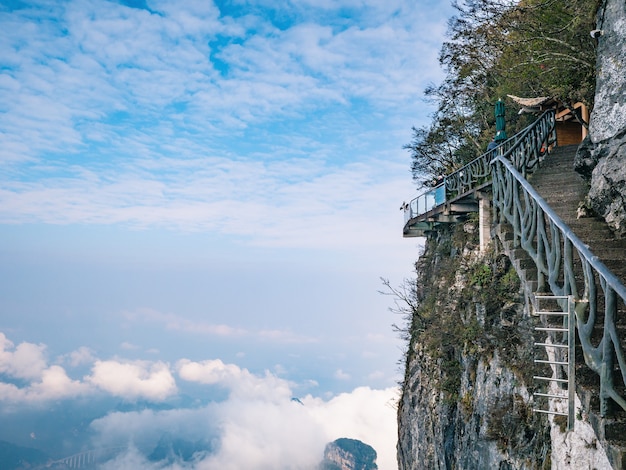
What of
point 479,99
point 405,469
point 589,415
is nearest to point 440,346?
point 405,469

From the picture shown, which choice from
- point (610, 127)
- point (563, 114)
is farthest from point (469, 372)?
point (563, 114)

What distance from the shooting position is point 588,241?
6.54m

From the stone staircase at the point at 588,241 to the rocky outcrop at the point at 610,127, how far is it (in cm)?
36

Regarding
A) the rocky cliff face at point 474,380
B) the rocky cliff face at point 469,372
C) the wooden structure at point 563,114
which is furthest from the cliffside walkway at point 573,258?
the rocky cliff face at point 469,372

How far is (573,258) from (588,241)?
18.3 inches

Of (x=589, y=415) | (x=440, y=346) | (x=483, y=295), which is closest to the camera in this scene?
(x=589, y=415)

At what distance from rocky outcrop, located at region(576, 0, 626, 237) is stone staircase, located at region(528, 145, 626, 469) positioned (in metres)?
0.36

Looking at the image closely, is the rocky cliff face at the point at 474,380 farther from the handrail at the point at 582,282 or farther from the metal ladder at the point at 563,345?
the handrail at the point at 582,282

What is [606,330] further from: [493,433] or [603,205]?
[493,433]

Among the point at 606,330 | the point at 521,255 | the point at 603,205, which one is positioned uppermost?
the point at 603,205

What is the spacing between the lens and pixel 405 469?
687 inches

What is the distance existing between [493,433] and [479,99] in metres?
15.7

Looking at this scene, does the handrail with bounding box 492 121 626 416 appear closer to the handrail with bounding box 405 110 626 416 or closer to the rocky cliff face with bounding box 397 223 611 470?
the handrail with bounding box 405 110 626 416

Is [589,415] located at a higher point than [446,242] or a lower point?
lower
